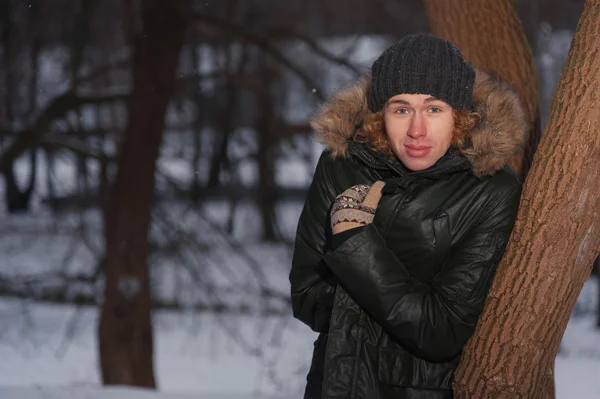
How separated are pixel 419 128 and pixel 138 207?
589 cm

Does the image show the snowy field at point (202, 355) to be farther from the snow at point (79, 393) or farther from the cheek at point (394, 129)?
the cheek at point (394, 129)

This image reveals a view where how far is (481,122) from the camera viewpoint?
2.34 meters

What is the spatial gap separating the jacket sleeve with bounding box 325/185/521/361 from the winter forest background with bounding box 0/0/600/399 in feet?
9.85

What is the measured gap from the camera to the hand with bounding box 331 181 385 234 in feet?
7.16

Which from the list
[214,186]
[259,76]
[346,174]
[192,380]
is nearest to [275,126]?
[214,186]

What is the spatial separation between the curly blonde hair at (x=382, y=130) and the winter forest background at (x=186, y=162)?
2936mm

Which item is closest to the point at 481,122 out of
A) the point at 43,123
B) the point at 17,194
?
the point at 43,123

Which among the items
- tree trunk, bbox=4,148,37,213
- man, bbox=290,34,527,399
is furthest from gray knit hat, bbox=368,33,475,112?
tree trunk, bbox=4,148,37,213

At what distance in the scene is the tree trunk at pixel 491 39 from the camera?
350cm

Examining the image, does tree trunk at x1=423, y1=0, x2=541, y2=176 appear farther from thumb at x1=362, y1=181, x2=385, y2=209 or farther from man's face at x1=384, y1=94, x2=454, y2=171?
thumb at x1=362, y1=181, x2=385, y2=209

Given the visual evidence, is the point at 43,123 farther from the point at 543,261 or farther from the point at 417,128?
the point at 543,261

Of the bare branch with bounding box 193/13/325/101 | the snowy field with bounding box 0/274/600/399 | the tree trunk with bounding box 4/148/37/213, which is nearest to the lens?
the bare branch with bounding box 193/13/325/101

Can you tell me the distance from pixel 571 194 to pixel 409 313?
580mm

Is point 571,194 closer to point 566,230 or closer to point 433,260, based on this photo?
point 566,230
